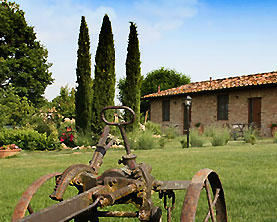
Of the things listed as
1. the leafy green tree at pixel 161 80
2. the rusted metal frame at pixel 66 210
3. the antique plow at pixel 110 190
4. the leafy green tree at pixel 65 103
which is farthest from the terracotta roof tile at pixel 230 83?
the rusted metal frame at pixel 66 210

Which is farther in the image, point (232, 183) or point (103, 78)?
point (103, 78)

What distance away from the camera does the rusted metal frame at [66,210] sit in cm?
137

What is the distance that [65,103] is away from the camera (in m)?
28.2

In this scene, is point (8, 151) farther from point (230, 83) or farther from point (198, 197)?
point (230, 83)

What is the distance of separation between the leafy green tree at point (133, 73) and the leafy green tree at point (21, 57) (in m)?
15.9

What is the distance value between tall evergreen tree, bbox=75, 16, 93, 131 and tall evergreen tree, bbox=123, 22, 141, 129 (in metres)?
1.94

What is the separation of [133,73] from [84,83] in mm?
2555

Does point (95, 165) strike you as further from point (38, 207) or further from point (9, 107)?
point (9, 107)

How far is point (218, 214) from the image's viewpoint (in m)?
2.74

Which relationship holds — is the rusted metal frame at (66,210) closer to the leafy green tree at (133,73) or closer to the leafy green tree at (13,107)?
the leafy green tree at (133,73)

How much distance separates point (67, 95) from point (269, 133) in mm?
17164

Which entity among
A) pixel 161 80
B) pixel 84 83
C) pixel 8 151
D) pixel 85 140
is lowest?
pixel 8 151

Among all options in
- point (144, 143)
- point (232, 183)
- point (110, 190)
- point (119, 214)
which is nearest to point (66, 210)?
point (110, 190)

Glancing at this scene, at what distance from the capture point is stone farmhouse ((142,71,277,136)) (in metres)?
20.4
